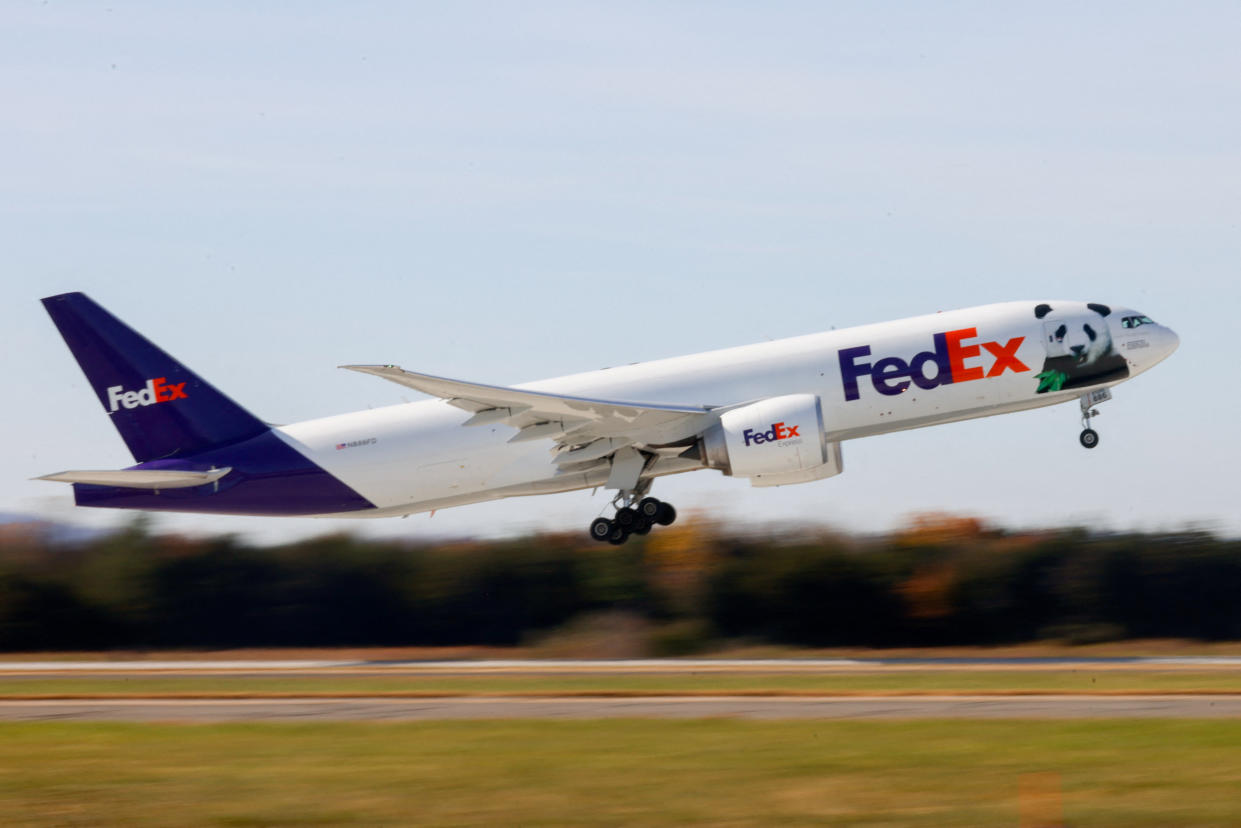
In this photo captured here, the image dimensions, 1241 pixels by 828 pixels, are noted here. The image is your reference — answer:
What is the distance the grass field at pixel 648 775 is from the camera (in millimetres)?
13156

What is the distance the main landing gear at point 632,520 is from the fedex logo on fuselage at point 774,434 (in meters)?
3.47

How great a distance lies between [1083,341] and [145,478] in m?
22.1

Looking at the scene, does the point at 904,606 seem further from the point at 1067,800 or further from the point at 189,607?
the point at 1067,800

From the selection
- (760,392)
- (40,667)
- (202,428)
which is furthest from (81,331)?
(760,392)

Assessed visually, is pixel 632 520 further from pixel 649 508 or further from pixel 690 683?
pixel 690 683

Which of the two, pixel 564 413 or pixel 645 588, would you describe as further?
pixel 645 588

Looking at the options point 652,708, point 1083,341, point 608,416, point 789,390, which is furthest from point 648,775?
point 1083,341

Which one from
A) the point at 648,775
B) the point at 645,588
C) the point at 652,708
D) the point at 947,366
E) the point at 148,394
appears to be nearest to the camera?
the point at 648,775

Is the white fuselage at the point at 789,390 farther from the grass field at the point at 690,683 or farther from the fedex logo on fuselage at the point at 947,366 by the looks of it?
the grass field at the point at 690,683

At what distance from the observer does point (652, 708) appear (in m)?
21.0

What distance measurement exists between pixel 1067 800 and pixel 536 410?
60.1ft

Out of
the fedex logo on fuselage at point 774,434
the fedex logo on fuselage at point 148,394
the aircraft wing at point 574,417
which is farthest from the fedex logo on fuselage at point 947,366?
the fedex logo on fuselage at point 148,394

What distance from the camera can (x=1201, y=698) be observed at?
20.4m

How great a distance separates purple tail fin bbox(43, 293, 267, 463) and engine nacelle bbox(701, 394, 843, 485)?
12.0 metres
